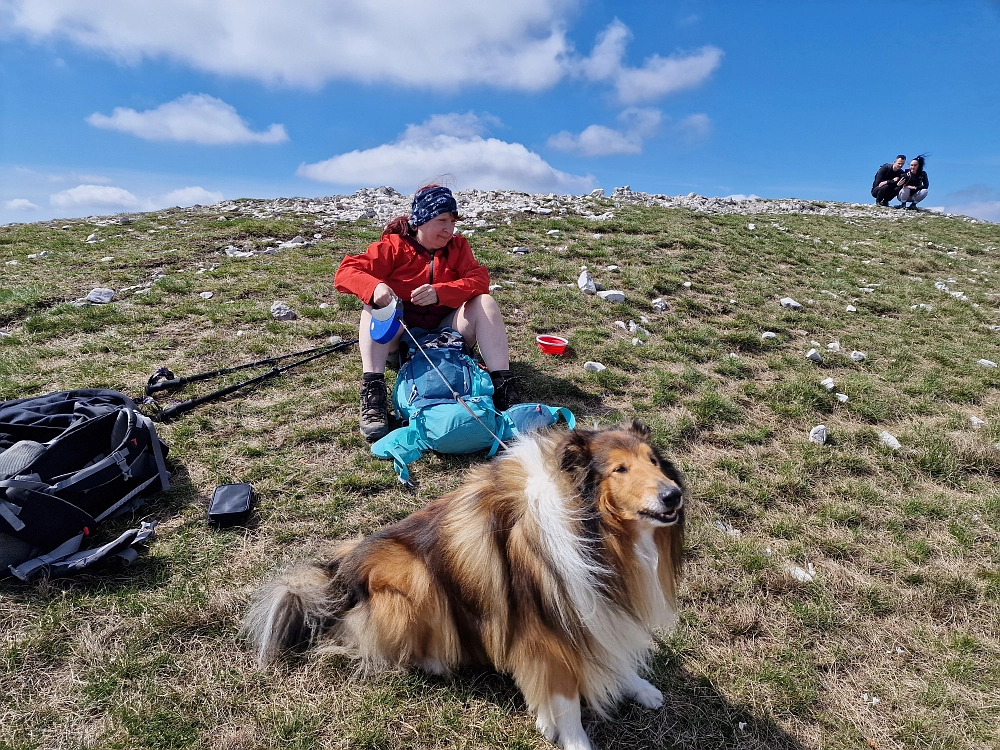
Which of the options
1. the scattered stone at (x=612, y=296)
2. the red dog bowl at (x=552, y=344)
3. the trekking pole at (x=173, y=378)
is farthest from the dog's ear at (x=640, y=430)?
the scattered stone at (x=612, y=296)

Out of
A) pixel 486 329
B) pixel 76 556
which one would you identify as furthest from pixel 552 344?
pixel 76 556

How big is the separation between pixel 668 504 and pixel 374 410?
3.23m

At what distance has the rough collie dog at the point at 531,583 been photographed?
93.0 inches

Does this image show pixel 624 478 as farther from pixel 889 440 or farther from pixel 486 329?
pixel 889 440

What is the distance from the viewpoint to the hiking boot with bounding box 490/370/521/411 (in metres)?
5.16

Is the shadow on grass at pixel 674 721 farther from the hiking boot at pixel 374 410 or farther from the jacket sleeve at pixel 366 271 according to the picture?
the jacket sleeve at pixel 366 271

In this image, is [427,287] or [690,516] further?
[427,287]

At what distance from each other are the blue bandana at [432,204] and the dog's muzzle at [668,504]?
3806 millimetres

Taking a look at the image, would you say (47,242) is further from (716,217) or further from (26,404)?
(716,217)

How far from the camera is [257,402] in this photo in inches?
207

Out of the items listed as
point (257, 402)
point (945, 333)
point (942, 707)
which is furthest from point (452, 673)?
point (945, 333)

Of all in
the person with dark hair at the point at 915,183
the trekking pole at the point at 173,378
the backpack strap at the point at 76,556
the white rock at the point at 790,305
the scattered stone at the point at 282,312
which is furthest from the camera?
the person with dark hair at the point at 915,183

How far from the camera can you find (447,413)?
4492mm

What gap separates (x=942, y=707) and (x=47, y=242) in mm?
14591
